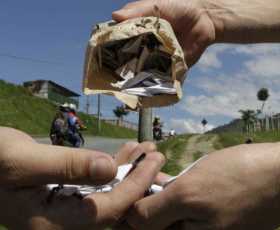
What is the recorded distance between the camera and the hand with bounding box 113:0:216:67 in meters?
2.27

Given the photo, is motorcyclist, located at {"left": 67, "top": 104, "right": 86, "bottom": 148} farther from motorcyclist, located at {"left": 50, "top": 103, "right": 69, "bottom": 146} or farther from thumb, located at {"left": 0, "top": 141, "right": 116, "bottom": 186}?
thumb, located at {"left": 0, "top": 141, "right": 116, "bottom": 186}

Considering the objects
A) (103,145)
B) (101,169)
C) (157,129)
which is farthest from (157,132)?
(101,169)

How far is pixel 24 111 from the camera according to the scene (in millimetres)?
30672

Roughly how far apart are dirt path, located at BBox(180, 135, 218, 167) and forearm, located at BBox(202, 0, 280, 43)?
6984mm

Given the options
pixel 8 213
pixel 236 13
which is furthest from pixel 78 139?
pixel 8 213

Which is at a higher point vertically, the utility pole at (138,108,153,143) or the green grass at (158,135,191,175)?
the utility pole at (138,108,153,143)

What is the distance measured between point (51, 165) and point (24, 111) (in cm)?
2976

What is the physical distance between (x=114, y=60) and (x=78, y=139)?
1045 cm

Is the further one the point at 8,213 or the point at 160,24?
the point at 160,24

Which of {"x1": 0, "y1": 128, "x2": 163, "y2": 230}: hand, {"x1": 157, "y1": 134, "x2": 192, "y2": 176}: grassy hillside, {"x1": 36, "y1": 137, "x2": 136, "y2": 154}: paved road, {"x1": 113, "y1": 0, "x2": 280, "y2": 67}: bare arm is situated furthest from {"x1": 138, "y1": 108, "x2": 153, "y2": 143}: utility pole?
{"x1": 0, "y1": 128, "x2": 163, "y2": 230}: hand

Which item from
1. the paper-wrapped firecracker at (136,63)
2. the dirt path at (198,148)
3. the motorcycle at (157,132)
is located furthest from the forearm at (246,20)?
the motorcycle at (157,132)

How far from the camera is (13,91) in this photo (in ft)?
112

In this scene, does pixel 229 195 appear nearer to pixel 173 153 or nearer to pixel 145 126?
pixel 145 126

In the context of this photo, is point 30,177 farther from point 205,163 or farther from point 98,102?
point 98,102
